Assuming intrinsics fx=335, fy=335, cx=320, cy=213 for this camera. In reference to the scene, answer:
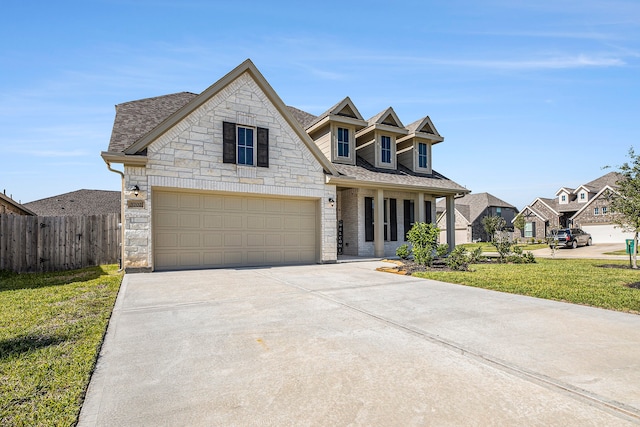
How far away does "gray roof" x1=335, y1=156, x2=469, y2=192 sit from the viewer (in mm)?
14961

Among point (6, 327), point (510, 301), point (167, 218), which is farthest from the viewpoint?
point (167, 218)

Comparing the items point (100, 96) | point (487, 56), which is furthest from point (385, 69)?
point (100, 96)

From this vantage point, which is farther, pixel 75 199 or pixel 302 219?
pixel 75 199

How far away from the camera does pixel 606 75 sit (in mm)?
10125

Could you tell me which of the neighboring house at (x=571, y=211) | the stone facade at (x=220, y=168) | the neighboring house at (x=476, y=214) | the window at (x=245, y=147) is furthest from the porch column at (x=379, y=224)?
the neighboring house at (x=571, y=211)

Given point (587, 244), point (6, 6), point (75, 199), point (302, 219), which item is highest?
point (6, 6)

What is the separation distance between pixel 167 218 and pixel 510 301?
9768 mm

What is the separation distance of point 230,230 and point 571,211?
145 ft

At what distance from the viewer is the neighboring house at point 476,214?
4344 centimetres

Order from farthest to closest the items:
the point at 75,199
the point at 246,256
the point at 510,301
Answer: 1. the point at 75,199
2. the point at 246,256
3. the point at 510,301

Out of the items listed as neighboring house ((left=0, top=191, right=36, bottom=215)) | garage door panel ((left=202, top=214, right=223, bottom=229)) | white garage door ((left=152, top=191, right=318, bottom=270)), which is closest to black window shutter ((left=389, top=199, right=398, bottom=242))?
white garage door ((left=152, top=191, right=318, bottom=270))

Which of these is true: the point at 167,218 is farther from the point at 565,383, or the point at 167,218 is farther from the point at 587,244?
the point at 587,244

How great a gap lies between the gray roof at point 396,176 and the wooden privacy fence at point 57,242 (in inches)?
374

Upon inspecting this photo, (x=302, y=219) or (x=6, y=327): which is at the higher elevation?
(x=302, y=219)
